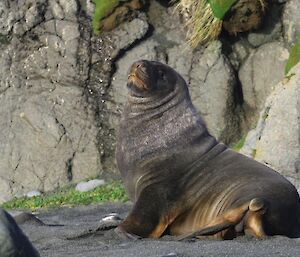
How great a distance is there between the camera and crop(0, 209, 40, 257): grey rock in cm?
439

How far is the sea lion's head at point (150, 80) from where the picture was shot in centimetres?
864

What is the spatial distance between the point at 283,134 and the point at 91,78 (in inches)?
187

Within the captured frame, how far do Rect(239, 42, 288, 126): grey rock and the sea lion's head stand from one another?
21.9 feet

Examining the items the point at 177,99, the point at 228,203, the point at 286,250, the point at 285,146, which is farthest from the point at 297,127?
the point at 286,250

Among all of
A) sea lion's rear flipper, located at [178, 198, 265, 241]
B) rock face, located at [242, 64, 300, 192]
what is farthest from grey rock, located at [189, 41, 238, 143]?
sea lion's rear flipper, located at [178, 198, 265, 241]

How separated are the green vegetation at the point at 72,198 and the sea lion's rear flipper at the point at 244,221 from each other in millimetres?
5999

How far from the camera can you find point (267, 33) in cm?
1551

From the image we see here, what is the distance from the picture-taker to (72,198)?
14.0 m

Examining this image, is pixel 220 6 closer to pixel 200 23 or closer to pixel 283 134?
pixel 200 23

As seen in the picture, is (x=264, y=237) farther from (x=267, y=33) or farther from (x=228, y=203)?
(x=267, y=33)

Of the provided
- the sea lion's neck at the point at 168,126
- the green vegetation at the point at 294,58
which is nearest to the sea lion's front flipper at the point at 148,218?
the sea lion's neck at the point at 168,126

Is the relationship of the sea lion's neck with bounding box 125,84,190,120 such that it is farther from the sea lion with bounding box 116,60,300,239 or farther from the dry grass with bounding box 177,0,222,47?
the dry grass with bounding box 177,0,222,47

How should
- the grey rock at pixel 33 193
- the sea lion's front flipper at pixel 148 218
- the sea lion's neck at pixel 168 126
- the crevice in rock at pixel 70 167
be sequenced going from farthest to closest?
the crevice in rock at pixel 70 167 → the grey rock at pixel 33 193 → the sea lion's neck at pixel 168 126 → the sea lion's front flipper at pixel 148 218

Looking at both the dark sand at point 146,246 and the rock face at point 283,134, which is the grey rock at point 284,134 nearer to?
the rock face at point 283,134
